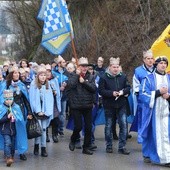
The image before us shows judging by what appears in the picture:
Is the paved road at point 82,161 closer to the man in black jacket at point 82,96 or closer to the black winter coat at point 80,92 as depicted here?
the man in black jacket at point 82,96

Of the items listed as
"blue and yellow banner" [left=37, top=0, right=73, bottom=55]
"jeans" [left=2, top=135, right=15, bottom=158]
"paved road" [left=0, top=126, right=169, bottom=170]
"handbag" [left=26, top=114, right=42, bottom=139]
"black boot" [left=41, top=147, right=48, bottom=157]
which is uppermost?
"blue and yellow banner" [left=37, top=0, right=73, bottom=55]

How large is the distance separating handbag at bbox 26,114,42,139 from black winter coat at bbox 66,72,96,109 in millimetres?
796

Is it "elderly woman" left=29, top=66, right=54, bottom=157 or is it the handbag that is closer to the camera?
the handbag

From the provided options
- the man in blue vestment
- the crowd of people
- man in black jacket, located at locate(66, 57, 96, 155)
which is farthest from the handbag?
the man in blue vestment

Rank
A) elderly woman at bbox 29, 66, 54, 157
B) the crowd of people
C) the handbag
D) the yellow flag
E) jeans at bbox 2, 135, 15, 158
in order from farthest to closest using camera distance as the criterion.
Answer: the yellow flag
elderly woman at bbox 29, 66, 54, 157
the handbag
jeans at bbox 2, 135, 15, 158
the crowd of people

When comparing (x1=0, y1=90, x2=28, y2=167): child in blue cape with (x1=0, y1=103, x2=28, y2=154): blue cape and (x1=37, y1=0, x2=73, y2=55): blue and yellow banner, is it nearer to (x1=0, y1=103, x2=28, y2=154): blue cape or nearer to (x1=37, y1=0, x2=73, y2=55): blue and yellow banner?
(x1=0, y1=103, x2=28, y2=154): blue cape

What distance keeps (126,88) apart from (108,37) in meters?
13.0

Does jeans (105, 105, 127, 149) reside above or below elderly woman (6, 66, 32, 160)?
below

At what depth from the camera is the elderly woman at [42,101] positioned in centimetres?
977

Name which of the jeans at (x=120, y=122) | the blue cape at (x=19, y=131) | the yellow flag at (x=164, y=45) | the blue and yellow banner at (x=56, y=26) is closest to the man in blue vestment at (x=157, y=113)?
the jeans at (x=120, y=122)

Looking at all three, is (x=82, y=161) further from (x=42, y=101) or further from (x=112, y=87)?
(x=112, y=87)

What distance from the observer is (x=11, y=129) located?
9.20 metres

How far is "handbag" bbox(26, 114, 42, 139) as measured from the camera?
9438 mm

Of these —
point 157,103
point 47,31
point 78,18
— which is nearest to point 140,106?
point 157,103
